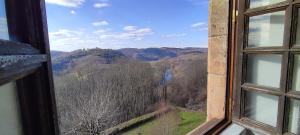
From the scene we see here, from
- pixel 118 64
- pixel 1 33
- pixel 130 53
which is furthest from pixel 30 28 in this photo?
pixel 118 64

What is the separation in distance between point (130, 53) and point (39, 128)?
5.10m

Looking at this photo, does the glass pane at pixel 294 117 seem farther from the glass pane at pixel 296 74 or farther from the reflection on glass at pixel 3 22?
the reflection on glass at pixel 3 22

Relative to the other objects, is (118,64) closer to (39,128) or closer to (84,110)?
(84,110)

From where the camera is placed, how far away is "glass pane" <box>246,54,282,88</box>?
1.04 metres

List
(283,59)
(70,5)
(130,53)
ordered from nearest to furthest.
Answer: (283,59), (130,53), (70,5)

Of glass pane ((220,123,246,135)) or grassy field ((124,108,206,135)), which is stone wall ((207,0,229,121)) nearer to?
glass pane ((220,123,246,135))

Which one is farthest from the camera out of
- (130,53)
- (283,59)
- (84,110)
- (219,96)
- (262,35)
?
(84,110)

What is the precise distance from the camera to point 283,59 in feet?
3.18

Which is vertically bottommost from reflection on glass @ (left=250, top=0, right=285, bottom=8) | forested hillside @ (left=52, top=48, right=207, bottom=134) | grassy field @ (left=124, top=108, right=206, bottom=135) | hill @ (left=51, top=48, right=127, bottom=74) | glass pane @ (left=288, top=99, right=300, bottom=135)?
grassy field @ (left=124, top=108, right=206, bottom=135)

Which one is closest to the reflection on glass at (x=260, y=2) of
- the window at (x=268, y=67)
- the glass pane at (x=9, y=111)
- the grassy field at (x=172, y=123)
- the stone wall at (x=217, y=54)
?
the window at (x=268, y=67)

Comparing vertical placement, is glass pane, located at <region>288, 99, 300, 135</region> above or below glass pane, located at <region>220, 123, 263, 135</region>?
above

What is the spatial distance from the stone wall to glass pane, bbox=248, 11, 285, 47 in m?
0.16

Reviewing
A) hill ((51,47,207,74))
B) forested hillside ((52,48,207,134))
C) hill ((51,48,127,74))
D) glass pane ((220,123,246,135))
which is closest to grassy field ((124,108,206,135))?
forested hillside ((52,48,207,134))

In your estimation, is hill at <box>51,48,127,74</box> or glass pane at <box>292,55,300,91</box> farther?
hill at <box>51,48,127,74</box>
